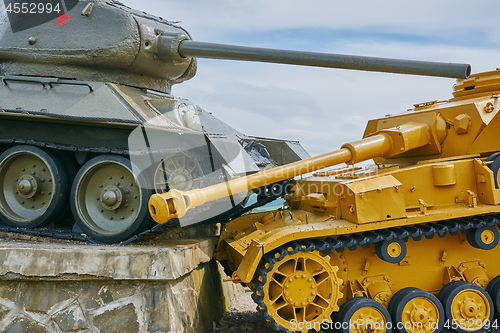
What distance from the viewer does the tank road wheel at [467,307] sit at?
496 cm

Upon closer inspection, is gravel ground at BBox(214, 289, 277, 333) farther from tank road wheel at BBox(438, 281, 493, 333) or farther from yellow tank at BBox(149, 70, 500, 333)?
tank road wheel at BBox(438, 281, 493, 333)

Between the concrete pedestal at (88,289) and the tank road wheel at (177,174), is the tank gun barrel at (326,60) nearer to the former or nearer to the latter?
the tank road wheel at (177,174)

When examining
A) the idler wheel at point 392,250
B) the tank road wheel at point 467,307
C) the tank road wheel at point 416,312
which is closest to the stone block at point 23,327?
the idler wheel at point 392,250

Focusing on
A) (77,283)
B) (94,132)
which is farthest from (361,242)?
(94,132)

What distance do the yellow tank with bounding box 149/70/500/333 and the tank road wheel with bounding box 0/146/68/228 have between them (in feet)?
7.79

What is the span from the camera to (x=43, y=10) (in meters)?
6.44

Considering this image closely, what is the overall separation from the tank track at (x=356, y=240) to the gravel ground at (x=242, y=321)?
1209 millimetres

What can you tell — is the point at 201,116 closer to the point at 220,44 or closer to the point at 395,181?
the point at 220,44

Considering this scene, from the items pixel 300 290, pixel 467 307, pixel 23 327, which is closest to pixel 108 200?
pixel 23 327

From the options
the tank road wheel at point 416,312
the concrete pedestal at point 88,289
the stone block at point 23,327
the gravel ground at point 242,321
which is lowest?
the gravel ground at point 242,321

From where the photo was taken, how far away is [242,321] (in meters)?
6.18

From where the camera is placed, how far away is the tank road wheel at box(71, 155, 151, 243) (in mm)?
5414

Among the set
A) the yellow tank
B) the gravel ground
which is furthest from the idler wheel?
the gravel ground

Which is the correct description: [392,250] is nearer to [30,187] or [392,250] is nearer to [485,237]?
[485,237]
